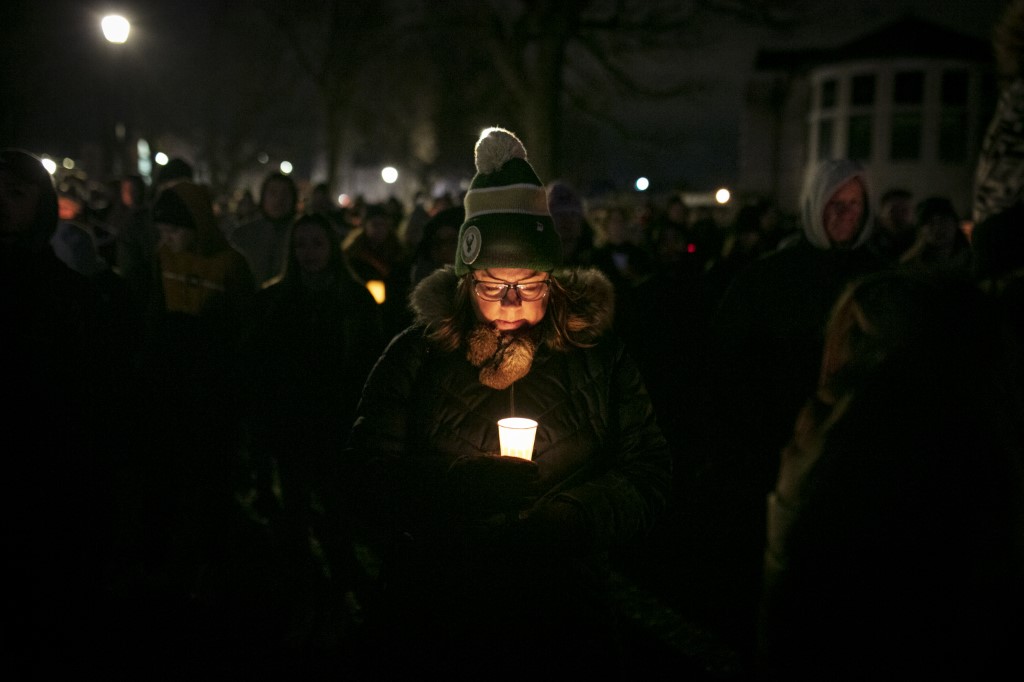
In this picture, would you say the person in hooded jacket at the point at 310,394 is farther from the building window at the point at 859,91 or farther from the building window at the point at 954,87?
the building window at the point at 954,87

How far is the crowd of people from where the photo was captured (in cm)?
139

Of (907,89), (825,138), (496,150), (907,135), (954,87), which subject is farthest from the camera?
(825,138)

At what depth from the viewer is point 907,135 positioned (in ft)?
127

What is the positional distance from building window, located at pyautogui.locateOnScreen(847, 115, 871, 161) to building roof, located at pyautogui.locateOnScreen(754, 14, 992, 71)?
2.65m

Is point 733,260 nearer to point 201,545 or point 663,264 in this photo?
point 663,264

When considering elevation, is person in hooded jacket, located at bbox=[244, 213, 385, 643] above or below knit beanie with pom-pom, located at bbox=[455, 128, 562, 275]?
below

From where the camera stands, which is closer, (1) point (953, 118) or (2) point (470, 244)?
(2) point (470, 244)

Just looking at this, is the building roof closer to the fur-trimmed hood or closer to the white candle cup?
the fur-trimmed hood

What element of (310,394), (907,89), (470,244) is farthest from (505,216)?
(907,89)

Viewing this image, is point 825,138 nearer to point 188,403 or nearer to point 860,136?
point 860,136

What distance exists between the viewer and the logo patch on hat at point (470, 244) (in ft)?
9.09

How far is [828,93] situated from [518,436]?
4211 cm

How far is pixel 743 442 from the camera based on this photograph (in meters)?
4.48

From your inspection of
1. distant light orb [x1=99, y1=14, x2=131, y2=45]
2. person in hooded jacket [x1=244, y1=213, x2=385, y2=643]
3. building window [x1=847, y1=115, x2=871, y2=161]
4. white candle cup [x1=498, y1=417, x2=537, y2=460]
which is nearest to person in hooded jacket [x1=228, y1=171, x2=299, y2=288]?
person in hooded jacket [x1=244, y1=213, x2=385, y2=643]
